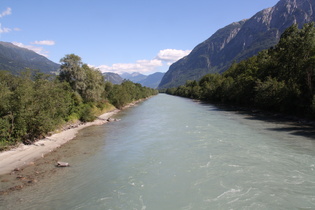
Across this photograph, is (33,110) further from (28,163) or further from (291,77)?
(291,77)

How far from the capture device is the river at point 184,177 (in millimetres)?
12969

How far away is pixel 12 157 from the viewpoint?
21.2 meters

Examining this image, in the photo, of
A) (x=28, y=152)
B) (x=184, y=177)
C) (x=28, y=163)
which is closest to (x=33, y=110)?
(x=28, y=152)

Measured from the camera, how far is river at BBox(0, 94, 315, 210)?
42.5ft

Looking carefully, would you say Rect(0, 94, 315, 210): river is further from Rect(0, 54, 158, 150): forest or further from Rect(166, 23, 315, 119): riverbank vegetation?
Rect(166, 23, 315, 119): riverbank vegetation

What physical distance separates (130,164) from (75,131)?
772 inches

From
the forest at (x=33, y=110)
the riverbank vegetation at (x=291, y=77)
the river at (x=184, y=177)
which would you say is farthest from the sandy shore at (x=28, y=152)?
the riverbank vegetation at (x=291, y=77)

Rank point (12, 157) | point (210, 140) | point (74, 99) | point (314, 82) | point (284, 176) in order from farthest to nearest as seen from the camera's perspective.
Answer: point (74, 99) < point (314, 82) < point (210, 140) < point (12, 157) < point (284, 176)

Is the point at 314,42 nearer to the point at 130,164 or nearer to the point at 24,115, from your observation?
the point at 130,164

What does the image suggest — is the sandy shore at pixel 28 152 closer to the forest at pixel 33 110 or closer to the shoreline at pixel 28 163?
the shoreline at pixel 28 163

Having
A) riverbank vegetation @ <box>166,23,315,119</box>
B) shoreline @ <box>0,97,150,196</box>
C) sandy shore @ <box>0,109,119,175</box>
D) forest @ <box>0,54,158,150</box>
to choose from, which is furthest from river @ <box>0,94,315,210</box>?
riverbank vegetation @ <box>166,23,315,119</box>

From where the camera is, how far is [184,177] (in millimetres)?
16453

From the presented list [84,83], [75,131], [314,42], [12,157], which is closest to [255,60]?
[314,42]

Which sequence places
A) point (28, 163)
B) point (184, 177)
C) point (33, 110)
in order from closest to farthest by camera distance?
point (184, 177)
point (28, 163)
point (33, 110)
